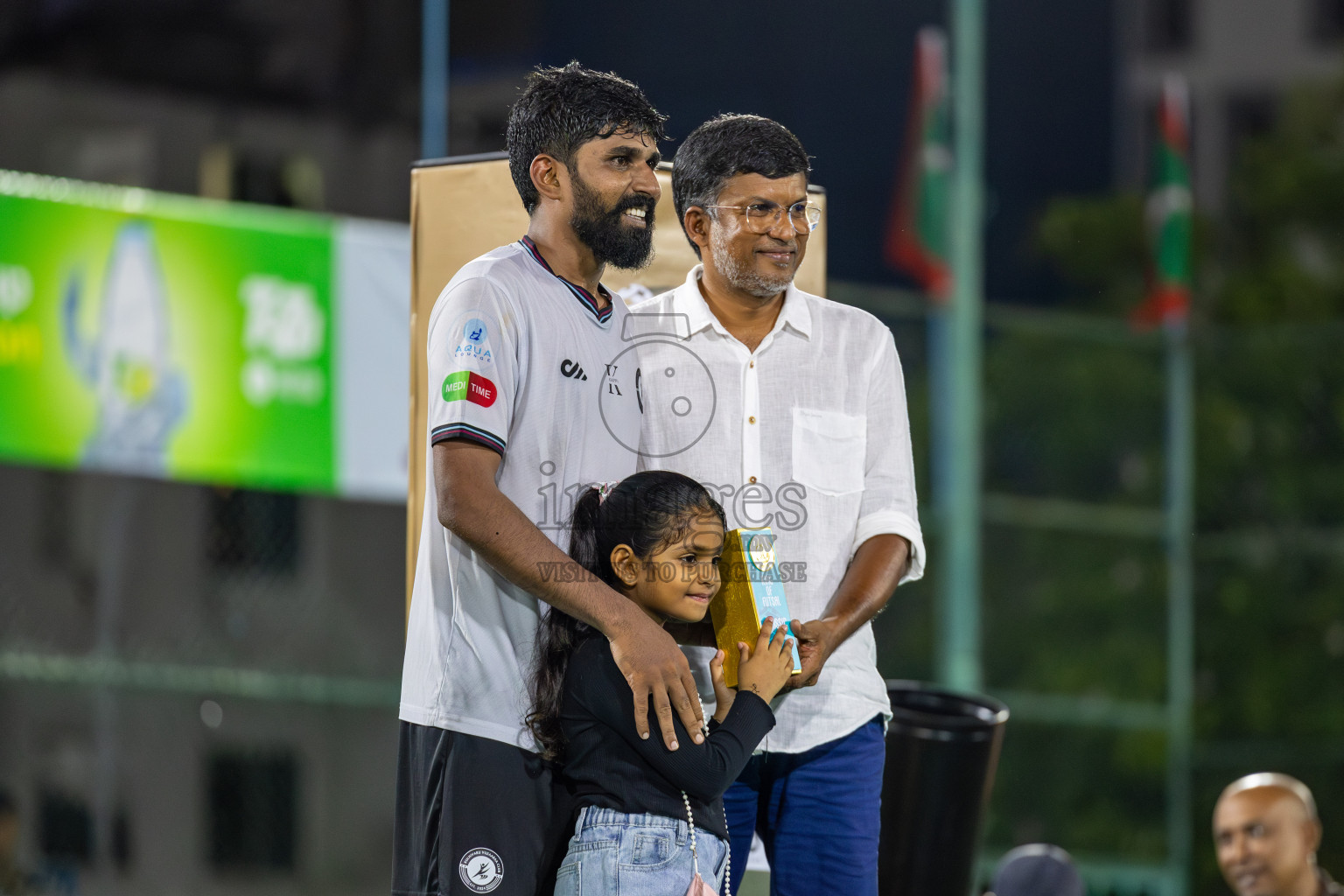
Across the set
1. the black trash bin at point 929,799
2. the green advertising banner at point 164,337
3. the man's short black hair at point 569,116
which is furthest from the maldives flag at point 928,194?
the man's short black hair at point 569,116

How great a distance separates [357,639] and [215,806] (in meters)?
1.22

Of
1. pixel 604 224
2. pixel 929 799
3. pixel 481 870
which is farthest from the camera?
pixel 929 799

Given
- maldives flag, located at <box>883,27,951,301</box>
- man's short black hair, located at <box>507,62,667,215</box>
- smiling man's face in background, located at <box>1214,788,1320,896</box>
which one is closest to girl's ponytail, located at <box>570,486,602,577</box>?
man's short black hair, located at <box>507,62,667,215</box>

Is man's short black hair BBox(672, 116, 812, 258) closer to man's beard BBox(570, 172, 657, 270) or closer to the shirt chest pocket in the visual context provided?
man's beard BBox(570, 172, 657, 270)

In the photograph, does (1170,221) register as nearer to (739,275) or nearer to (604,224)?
(739,275)

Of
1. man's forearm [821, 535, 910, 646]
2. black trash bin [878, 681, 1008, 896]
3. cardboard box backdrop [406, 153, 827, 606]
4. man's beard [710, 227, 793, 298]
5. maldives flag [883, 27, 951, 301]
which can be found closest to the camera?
man's forearm [821, 535, 910, 646]

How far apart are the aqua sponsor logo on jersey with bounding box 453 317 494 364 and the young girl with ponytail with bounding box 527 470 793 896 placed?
0.29 meters

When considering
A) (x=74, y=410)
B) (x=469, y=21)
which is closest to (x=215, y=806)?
(x=74, y=410)

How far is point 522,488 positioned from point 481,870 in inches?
23.2

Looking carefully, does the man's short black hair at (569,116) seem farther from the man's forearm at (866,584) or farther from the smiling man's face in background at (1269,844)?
the smiling man's face in background at (1269,844)

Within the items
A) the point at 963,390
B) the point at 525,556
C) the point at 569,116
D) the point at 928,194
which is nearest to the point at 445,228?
the point at 569,116

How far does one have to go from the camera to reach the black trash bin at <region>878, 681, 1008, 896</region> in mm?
3867

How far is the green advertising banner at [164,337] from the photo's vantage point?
6.09 m

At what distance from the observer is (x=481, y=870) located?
9.19 feet
